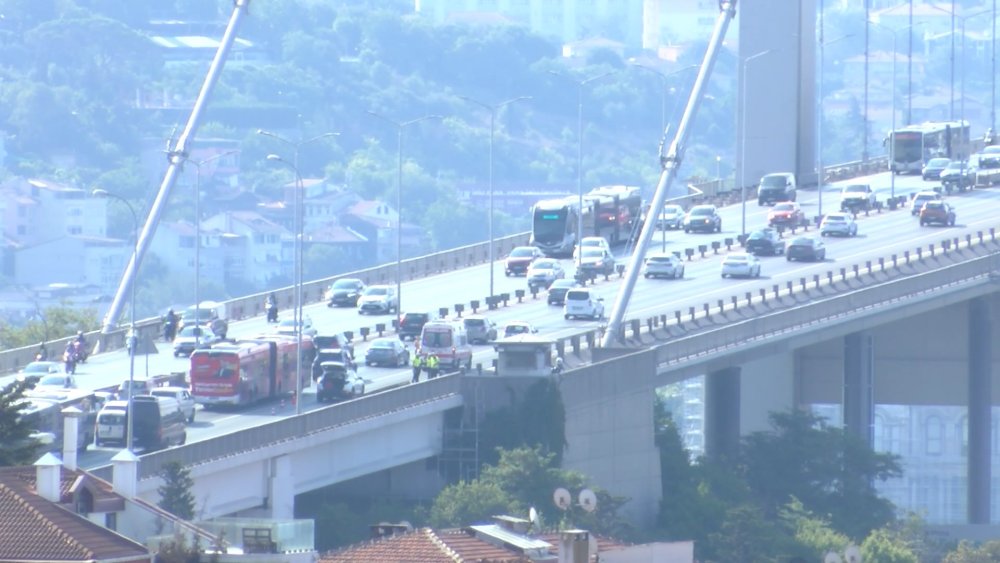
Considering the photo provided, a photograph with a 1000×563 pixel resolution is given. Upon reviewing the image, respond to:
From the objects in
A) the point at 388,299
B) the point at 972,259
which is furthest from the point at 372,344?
the point at 972,259

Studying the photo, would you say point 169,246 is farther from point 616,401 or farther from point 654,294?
point 616,401

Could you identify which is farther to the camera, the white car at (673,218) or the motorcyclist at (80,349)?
the white car at (673,218)

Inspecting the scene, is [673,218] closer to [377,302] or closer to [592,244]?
[592,244]

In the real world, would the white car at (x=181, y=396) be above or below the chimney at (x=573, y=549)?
above

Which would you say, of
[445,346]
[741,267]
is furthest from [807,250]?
[445,346]

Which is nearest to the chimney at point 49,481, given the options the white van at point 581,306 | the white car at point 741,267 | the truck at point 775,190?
the white van at point 581,306

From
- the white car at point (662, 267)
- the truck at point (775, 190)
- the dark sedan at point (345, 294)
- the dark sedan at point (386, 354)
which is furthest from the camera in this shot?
the truck at point (775, 190)

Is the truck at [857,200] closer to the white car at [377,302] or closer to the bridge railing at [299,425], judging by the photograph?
the white car at [377,302]
